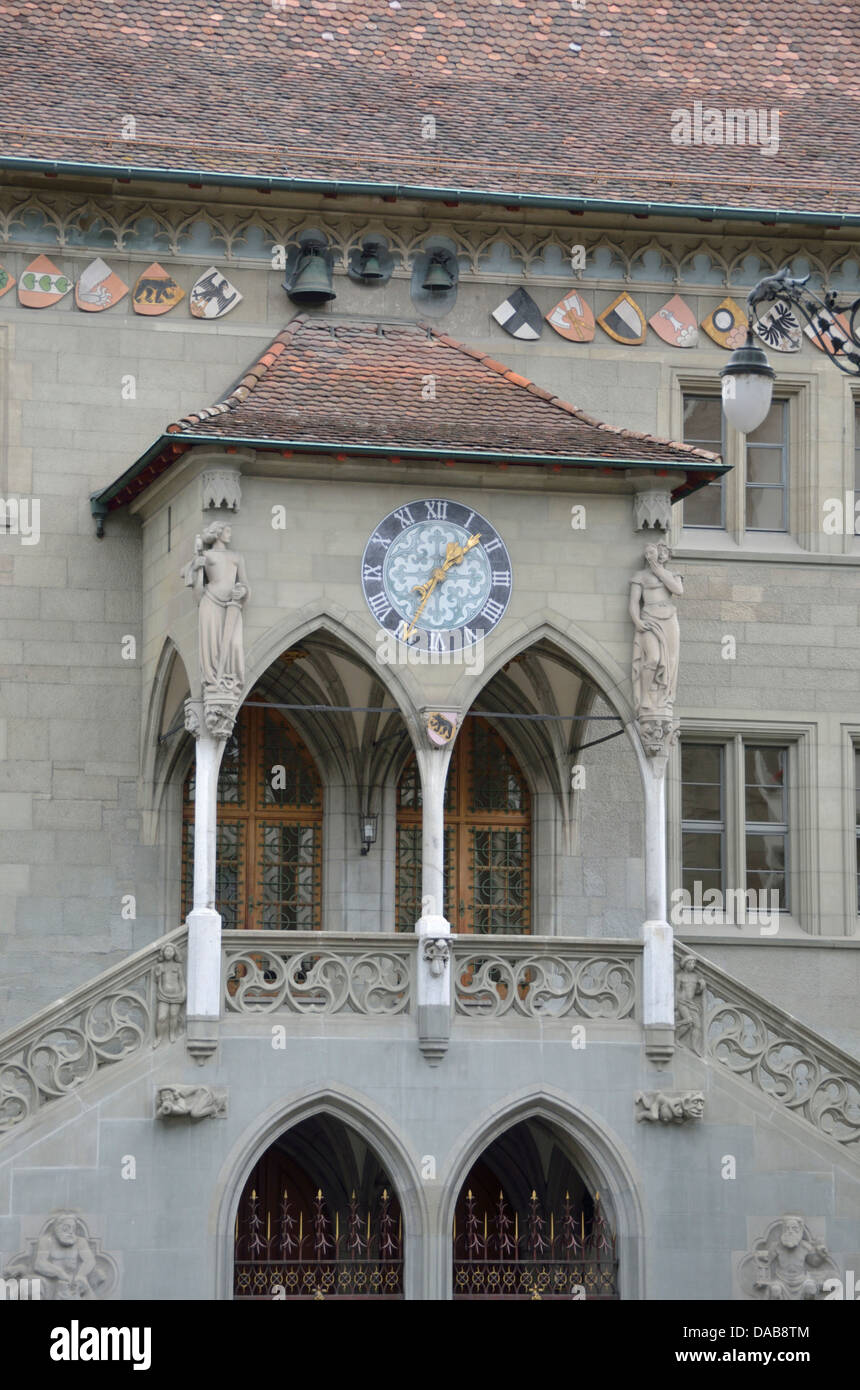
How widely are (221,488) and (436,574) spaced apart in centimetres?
187

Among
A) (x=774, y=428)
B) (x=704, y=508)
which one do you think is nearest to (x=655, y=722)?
(x=704, y=508)

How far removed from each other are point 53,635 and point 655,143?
755cm

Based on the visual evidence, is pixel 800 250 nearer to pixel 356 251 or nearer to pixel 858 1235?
pixel 356 251

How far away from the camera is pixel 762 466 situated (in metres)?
29.2

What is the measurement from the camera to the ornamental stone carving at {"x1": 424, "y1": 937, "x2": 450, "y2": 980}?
2475 centimetres

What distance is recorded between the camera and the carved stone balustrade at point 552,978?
2505 cm

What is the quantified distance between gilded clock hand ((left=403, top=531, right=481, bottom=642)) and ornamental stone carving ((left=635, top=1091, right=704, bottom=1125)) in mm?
4125

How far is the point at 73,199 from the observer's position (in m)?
27.7

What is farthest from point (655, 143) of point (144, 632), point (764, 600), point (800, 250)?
point (144, 632)

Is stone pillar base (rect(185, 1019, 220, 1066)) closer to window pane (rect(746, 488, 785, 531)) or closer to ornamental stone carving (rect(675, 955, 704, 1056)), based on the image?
ornamental stone carving (rect(675, 955, 704, 1056))

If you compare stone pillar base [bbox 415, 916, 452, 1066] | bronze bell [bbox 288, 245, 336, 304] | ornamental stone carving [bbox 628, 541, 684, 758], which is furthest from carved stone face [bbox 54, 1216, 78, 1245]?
bronze bell [bbox 288, 245, 336, 304]

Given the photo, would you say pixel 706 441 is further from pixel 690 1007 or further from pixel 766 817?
pixel 690 1007

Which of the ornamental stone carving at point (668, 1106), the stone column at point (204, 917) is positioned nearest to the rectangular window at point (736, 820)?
the ornamental stone carving at point (668, 1106)

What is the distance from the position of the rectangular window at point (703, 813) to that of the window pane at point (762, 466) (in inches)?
101
